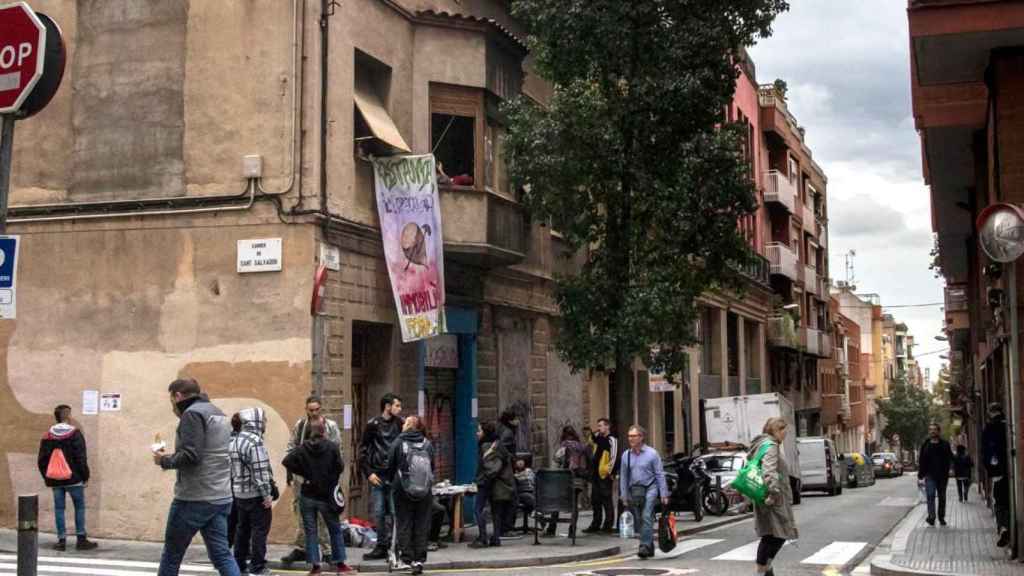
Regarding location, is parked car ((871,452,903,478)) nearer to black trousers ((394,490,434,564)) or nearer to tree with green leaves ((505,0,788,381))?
tree with green leaves ((505,0,788,381))

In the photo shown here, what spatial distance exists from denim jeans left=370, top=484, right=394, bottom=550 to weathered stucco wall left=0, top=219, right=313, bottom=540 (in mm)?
1603

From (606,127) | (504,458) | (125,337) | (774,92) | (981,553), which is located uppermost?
(774,92)

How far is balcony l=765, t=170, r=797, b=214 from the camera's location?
5269 cm

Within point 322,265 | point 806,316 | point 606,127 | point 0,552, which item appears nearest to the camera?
point 0,552

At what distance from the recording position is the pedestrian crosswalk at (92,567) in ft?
44.2

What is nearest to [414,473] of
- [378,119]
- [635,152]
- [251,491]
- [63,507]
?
[251,491]

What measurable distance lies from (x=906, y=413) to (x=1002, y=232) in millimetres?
92282

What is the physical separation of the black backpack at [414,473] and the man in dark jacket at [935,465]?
35.4ft

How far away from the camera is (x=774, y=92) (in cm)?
5334

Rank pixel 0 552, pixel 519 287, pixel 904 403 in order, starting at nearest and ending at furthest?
1. pixel 0 552
2. pixel 519 287
3. pixel 904 403

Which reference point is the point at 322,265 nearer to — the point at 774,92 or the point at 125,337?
the point at 125,337

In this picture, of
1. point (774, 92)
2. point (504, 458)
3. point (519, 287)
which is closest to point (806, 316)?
point (774, 92)

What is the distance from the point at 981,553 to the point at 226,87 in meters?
12.1

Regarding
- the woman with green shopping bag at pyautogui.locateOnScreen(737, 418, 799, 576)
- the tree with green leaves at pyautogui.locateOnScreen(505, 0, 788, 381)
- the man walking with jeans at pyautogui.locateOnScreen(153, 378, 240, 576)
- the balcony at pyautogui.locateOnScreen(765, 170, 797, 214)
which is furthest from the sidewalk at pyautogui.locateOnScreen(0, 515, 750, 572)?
the balcony at pyautogui.locateOnScreen(765, 170, 797, 214)
